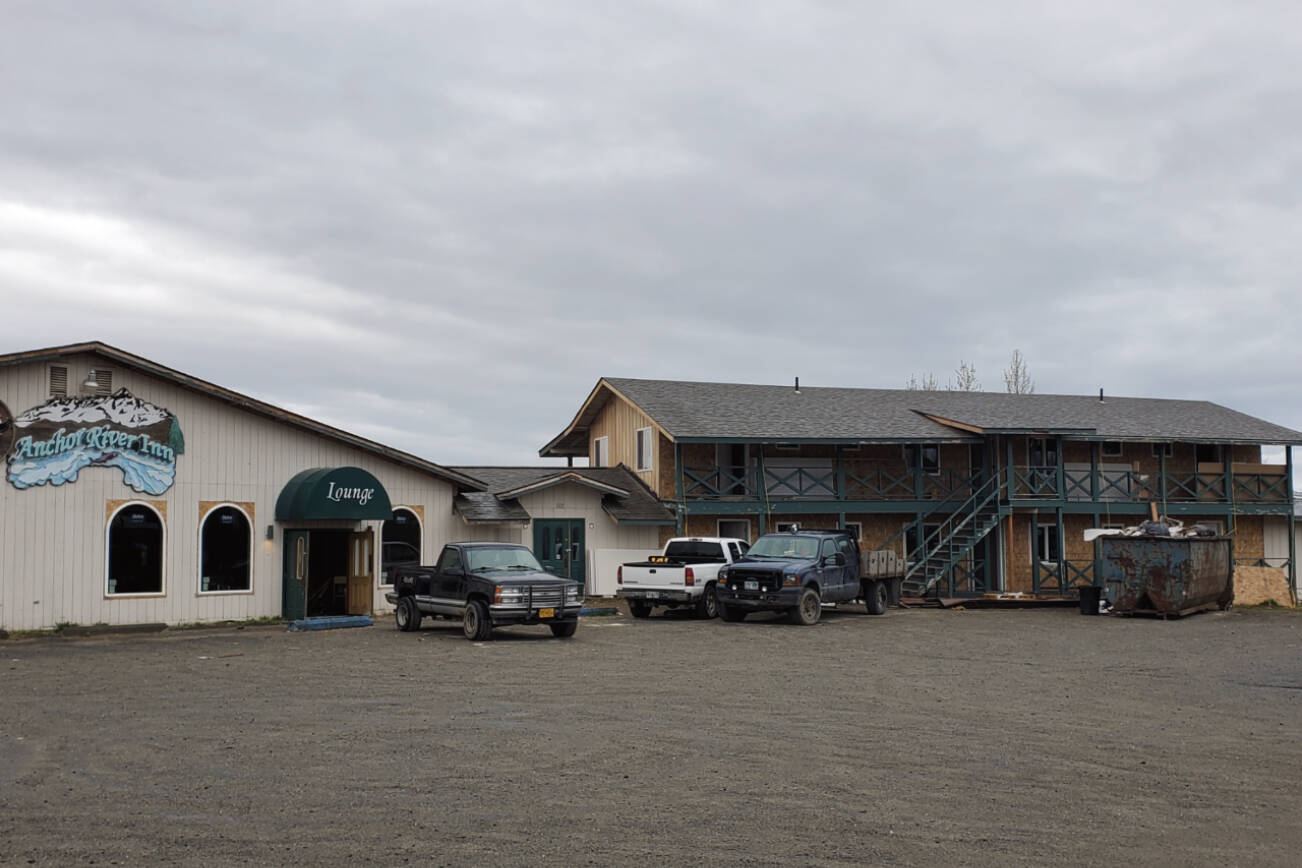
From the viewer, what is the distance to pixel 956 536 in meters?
34.9

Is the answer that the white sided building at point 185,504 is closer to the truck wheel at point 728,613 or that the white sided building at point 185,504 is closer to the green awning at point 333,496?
the green awning at point 333,496

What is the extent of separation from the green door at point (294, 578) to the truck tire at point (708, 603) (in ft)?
27.3

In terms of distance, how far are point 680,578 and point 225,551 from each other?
9.31 metres

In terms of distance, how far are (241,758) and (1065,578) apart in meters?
29.3

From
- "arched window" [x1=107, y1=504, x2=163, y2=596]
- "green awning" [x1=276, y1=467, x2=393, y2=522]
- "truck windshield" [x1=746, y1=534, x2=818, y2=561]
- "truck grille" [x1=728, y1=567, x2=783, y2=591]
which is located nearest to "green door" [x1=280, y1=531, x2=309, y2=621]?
"green awning" [x1=276, y1=467, x2=393, y2=522]

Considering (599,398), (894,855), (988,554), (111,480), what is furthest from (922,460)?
(894,855)

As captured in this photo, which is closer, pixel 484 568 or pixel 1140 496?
pixel 484 568

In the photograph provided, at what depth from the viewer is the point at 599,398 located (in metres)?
37.3

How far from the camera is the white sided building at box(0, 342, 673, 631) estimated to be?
69.2ft

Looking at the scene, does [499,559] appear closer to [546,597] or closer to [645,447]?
[546,597]

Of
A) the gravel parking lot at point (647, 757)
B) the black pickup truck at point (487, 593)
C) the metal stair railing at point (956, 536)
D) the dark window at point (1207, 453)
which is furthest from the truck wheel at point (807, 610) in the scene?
the dark window at point (1207, 453)

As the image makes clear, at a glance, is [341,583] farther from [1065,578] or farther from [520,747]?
[1065,578]

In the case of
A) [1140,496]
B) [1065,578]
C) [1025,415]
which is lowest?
[1065,578]

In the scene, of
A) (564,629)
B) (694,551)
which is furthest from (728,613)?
(564,629)
